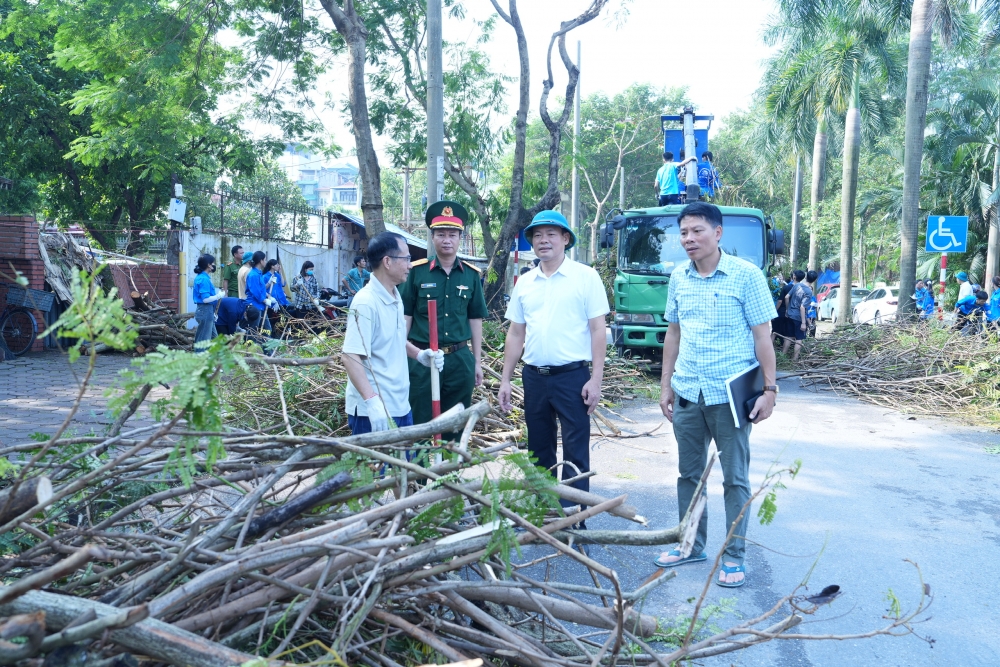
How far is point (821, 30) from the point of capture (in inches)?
987

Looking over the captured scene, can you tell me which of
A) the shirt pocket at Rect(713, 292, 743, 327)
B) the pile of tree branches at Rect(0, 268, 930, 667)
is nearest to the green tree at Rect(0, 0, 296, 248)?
the shirt pocket at Rect(713, 292, 743, 327)

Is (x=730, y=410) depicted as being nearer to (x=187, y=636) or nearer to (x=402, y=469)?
(x=402, y=469)

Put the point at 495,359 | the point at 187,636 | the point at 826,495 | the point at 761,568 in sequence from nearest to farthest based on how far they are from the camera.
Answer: the point at 187,636 < the point at 761,568 < the point at 826,495 < the point at 495,359

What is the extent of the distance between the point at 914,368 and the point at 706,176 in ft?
15.5

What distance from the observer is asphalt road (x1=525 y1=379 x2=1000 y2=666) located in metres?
3.77

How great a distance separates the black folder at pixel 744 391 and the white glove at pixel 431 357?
1772mm

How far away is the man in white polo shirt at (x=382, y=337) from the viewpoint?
14.7ft

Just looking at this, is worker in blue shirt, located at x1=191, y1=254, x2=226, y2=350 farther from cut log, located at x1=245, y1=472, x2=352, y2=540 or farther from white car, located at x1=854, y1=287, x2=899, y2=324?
white car, located at x1=854, y1=287, x2=899, y2=324

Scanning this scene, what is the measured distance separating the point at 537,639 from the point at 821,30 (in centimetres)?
2624

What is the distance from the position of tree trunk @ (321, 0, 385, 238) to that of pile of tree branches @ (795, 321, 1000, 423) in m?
6.77

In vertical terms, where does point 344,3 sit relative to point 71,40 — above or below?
above

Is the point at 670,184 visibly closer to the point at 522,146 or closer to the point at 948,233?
the point at 522,146

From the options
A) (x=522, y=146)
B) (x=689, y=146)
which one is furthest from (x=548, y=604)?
(x=689, y=146)

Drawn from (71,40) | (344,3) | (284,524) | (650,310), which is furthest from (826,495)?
(71,40)
